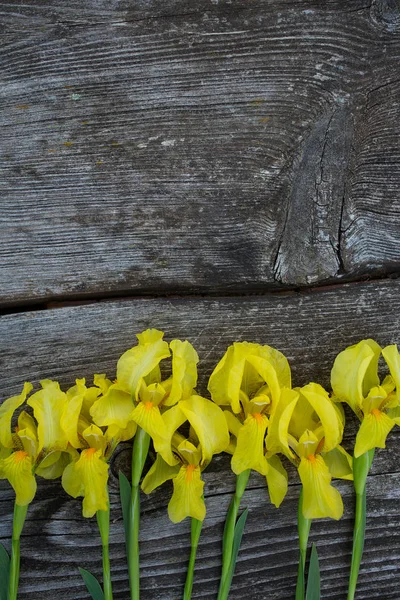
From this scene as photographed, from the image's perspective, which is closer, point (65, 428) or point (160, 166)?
point (65, 428)

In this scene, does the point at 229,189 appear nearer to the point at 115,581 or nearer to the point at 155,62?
the point at 155,62

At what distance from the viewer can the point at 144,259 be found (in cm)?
118

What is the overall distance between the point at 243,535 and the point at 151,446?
0.24 metres

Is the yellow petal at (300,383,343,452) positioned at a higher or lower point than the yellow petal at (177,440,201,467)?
higher

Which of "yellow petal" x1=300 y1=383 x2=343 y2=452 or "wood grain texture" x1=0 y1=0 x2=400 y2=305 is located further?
"wood grain texture" x1=0 y1=0 x2=400 y2=305

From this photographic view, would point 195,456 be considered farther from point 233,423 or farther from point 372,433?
point 372,433

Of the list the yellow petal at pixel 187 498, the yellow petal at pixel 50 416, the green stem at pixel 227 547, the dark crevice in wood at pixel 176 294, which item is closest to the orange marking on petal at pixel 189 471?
the yellow petal at pixel 187 498

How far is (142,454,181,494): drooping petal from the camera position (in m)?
1.07

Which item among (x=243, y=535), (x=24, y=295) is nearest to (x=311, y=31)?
(x=24, y=295)

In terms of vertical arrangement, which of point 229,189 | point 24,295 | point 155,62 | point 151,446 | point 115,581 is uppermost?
point 155,62

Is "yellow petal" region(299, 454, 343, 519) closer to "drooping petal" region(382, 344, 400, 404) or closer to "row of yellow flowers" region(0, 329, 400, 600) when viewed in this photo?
"row of yellow flowers" region(0, 329, 400, 600)

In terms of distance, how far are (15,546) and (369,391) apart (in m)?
0.64

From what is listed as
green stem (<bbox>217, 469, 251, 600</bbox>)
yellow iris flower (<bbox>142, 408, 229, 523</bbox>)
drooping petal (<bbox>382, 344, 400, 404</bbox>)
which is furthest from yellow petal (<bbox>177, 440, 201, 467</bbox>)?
drooping petal (<bbox>382, 344, 400, 404</bbox>)

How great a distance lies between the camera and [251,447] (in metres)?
1.00
